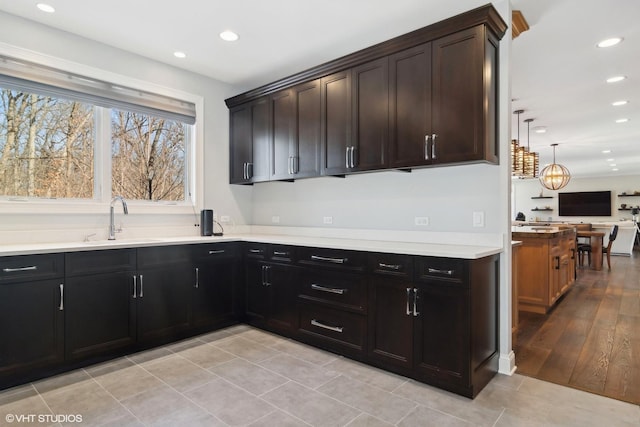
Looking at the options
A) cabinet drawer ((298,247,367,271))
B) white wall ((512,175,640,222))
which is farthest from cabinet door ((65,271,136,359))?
white wall ((512,175,640,222))

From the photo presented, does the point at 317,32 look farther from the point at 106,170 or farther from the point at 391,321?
the point at 391,321

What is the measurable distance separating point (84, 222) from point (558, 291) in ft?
18.0

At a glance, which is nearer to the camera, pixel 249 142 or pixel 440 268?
pixel 440 268

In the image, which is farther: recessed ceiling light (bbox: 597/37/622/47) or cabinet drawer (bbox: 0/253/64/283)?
recessed ceiling light (bbox: 597/37/622/47)

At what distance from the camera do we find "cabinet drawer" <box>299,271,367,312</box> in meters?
Result: 2.84

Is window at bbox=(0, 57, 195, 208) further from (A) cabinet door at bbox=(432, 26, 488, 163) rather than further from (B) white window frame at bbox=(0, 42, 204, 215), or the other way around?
(A) cabinet door at bbox=(432, 26, 488, 163)

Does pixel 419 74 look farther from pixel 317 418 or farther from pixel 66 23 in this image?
pixel 66 23

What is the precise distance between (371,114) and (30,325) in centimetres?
301

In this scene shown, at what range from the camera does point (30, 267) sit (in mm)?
2496

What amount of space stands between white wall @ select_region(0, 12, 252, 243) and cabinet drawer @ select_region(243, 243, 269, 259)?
696 millimetres

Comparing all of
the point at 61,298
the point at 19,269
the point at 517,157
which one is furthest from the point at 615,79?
the point at 19,269

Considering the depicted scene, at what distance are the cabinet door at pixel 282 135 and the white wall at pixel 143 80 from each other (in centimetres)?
79

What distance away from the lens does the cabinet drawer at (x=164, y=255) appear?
3084 millimetres

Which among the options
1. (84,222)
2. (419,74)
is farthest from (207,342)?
(419,74)
